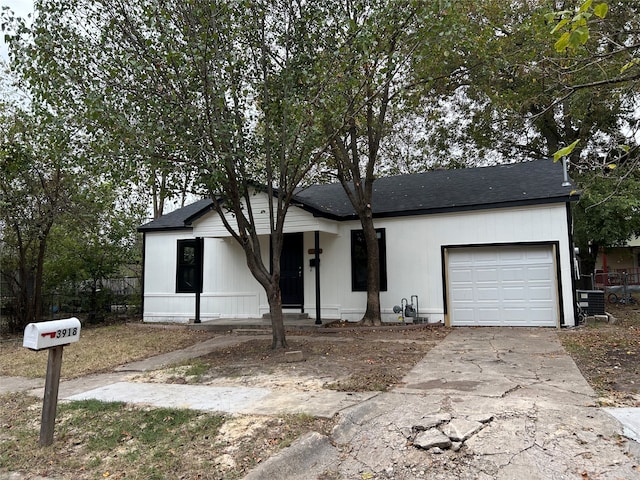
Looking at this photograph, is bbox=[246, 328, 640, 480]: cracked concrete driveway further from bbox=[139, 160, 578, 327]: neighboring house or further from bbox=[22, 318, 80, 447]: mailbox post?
bbox=[139, 160, 578, 327]: neighboring house

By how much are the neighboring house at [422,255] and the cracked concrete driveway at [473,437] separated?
5548 mm

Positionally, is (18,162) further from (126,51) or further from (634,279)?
(634,279)

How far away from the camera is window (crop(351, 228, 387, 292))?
11.6 metres

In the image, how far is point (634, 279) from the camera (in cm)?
2683

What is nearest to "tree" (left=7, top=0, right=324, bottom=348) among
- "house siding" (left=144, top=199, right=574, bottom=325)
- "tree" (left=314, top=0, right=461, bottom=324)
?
"tree" (left=314, top=0, right=461, bottom=324)

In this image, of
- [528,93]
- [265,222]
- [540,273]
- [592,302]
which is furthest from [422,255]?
[528,93]

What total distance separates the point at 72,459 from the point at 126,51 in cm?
576

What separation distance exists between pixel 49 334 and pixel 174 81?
4.53 metres

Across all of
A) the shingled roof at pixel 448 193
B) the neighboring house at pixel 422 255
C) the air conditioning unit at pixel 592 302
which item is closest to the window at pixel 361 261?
the neighboring house at pixel 422 255

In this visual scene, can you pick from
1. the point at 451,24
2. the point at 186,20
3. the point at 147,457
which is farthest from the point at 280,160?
the point at 147,457

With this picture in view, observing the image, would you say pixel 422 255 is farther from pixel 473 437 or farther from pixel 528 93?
pixel 473 437

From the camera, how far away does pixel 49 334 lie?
381 centimetres

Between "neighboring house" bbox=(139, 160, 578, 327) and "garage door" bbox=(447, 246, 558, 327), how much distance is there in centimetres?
2

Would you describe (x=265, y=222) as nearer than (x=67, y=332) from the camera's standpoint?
No
